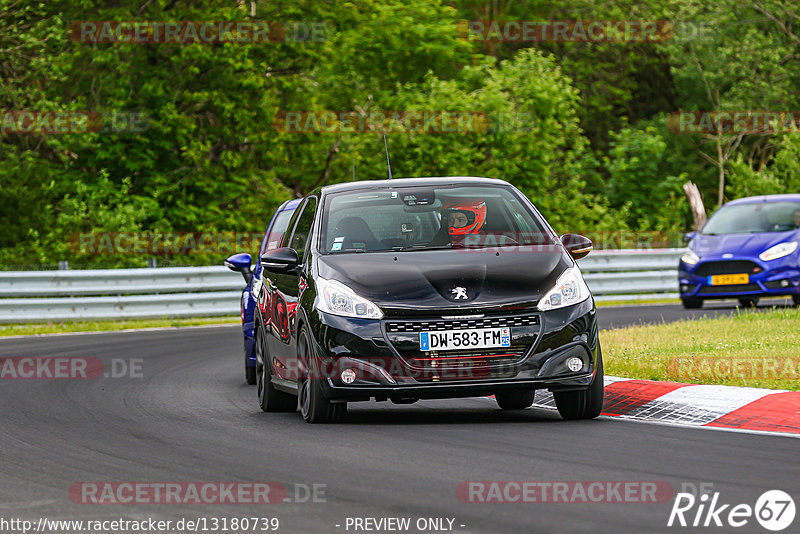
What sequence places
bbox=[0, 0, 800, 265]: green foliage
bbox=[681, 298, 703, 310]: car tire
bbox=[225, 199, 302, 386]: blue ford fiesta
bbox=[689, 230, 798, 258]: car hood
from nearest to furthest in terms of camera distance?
1. bbox=[225, 199, 302, 386]: blue ford fiesta
2. bbox=[689, 230, 798, 258]: car hood
3. bbox=[681, 298, 703, 310]: car tire
4. bbox=[0, 0, 800, 265]: green foliage

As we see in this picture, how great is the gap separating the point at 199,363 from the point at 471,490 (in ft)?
32.3

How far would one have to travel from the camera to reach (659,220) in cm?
3828

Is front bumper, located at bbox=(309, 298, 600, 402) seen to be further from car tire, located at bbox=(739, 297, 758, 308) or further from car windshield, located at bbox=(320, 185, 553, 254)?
car tire, located at bbox=(739, 297, 758, 308)

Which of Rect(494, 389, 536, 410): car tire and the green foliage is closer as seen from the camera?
Rect(494, 389, 536, 410): car tire

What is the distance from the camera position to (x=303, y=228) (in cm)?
1115

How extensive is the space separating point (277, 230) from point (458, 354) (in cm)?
500

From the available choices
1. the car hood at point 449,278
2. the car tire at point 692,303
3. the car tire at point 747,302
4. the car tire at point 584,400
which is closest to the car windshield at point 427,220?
the car hood at point 449,278

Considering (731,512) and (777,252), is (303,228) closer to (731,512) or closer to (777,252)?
(731,512)

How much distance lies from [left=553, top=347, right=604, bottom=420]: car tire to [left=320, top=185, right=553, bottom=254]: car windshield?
1.06 meters

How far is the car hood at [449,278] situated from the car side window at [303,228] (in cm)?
91

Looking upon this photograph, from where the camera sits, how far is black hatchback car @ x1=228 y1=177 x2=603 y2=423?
9266 millimetres

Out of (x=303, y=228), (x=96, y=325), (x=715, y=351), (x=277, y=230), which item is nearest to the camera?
(x=303, y=228)

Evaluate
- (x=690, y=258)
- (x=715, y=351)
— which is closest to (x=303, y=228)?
(x=715, y=351)

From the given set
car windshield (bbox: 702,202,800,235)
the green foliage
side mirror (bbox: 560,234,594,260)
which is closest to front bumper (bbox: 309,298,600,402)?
side mirror (bbox: 560,234,594,260)
